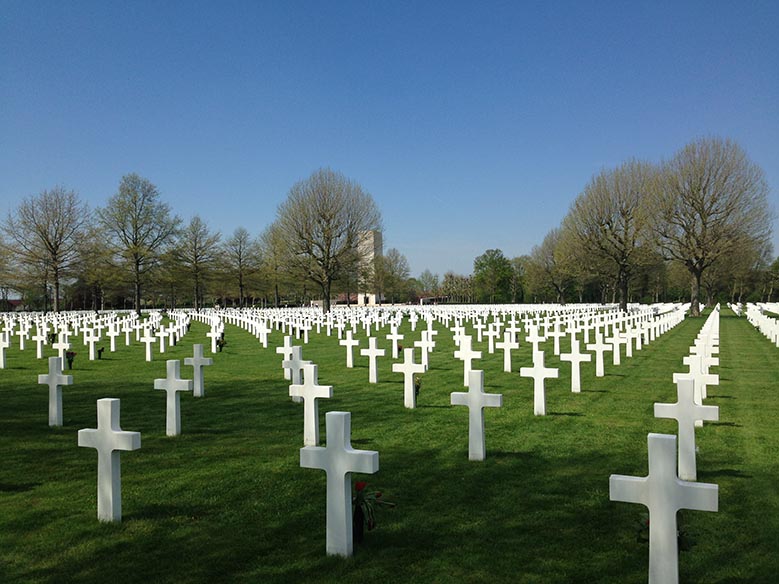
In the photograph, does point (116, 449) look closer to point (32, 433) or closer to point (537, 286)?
point (32, 433)

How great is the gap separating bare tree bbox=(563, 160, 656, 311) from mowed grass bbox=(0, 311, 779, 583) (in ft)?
127

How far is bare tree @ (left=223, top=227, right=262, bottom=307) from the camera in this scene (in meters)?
66.2

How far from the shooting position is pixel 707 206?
4153cm

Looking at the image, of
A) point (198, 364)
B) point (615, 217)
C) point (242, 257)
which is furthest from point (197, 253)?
point (198, 364)

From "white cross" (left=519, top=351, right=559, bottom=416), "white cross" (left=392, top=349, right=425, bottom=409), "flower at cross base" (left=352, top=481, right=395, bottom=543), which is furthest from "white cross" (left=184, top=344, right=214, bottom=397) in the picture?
"flower at cross base" (left=352, top=481, right=395, bottom=543)

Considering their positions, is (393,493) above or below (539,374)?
below

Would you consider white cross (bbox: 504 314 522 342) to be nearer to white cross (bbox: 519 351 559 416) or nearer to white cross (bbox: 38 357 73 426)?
white cross (bbox: 519 351 559 416)

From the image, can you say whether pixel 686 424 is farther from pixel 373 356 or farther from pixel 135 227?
pixel 135 227

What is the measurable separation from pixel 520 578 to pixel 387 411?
18.3 feet

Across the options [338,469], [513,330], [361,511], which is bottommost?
[361,511]

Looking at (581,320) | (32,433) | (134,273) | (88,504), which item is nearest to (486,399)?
(88,504)

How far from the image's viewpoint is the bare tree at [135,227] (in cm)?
5100

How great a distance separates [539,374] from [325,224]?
131ft

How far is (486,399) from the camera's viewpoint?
6531mm
